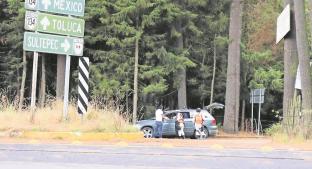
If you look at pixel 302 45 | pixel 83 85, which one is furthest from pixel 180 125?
pixel 302 45

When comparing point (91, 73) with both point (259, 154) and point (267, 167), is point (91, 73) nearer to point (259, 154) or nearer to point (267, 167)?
point (259, 154)

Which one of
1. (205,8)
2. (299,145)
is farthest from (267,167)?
(205,8)

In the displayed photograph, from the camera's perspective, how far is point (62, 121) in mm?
17859

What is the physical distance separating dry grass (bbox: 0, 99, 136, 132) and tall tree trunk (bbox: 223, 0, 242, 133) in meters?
16.5

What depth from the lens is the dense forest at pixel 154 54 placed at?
32.3m

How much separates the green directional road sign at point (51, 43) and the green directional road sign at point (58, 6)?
86cm

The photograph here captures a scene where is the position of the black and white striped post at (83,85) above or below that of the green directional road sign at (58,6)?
below

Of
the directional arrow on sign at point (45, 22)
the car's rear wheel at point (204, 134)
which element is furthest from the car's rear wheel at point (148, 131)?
the directional arrow on sign at point (45, 22)

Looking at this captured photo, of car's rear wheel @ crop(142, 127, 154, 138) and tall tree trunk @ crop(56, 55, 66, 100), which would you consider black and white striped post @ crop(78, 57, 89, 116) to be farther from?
tall tree trunk @ crop(56, 55, 66, 100)

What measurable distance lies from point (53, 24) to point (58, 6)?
25.4 inches

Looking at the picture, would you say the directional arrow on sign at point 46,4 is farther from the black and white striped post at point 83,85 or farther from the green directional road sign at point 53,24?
the black and white striped post at point 83,85

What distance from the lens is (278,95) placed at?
44.0 metres

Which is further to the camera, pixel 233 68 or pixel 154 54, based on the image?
pixel 233 68

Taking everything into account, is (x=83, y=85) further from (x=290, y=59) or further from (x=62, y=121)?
(x=290, y=59)
